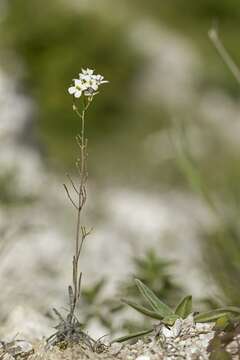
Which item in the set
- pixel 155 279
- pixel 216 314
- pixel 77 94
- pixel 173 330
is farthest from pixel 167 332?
pixel 155 279

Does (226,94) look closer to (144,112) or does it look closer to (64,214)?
(144,112)

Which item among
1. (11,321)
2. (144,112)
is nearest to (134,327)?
(11,321)

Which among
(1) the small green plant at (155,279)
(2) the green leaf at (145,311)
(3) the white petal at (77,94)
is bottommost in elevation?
(2) the green leaf at (145,311)

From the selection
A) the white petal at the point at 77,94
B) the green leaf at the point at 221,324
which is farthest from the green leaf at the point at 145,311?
the white petal at the point at 77,94

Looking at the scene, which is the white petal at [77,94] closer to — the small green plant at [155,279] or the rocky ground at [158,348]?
the rocky ground at [158,348]

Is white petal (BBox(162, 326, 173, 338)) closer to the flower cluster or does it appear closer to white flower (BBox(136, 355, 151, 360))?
white flower (BBox(136, 355, 151, 360))

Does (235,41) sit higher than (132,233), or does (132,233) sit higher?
(235,41)
